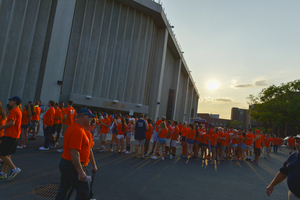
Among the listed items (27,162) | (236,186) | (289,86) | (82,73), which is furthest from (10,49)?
(289,86)

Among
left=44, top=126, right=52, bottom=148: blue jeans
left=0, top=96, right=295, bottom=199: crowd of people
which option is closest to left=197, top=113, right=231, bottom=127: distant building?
left=0, top=96, right=295, bottom=199: crowd of people

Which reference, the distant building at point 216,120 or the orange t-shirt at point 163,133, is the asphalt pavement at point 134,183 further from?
the distant building at point 216,120

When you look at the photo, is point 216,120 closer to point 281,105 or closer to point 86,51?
point 281,105

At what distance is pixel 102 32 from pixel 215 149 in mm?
24903

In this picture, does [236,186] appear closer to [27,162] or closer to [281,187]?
[281,187]

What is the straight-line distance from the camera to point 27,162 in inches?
252

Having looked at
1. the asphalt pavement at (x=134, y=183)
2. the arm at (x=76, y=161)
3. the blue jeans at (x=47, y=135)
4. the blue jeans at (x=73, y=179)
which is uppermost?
the arm at (x=76, y=161)

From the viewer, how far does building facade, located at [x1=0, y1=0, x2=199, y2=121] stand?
21250mm

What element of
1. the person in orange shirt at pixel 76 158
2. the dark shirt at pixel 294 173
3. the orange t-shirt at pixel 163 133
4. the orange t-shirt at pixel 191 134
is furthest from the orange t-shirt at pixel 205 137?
the person in orange shirt at pixel 76 158

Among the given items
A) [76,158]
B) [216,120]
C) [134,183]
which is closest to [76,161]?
[76,158]

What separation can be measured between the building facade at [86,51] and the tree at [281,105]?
78.5ft

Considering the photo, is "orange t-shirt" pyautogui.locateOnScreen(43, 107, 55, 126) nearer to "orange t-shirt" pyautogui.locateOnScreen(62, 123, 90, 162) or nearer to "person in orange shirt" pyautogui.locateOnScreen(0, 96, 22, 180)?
"person in orange shirt" pyautogui.locateOnScreen(0, 96, 22, 180)

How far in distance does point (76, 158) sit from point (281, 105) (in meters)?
48.7

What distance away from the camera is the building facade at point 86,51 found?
69.7 feet
